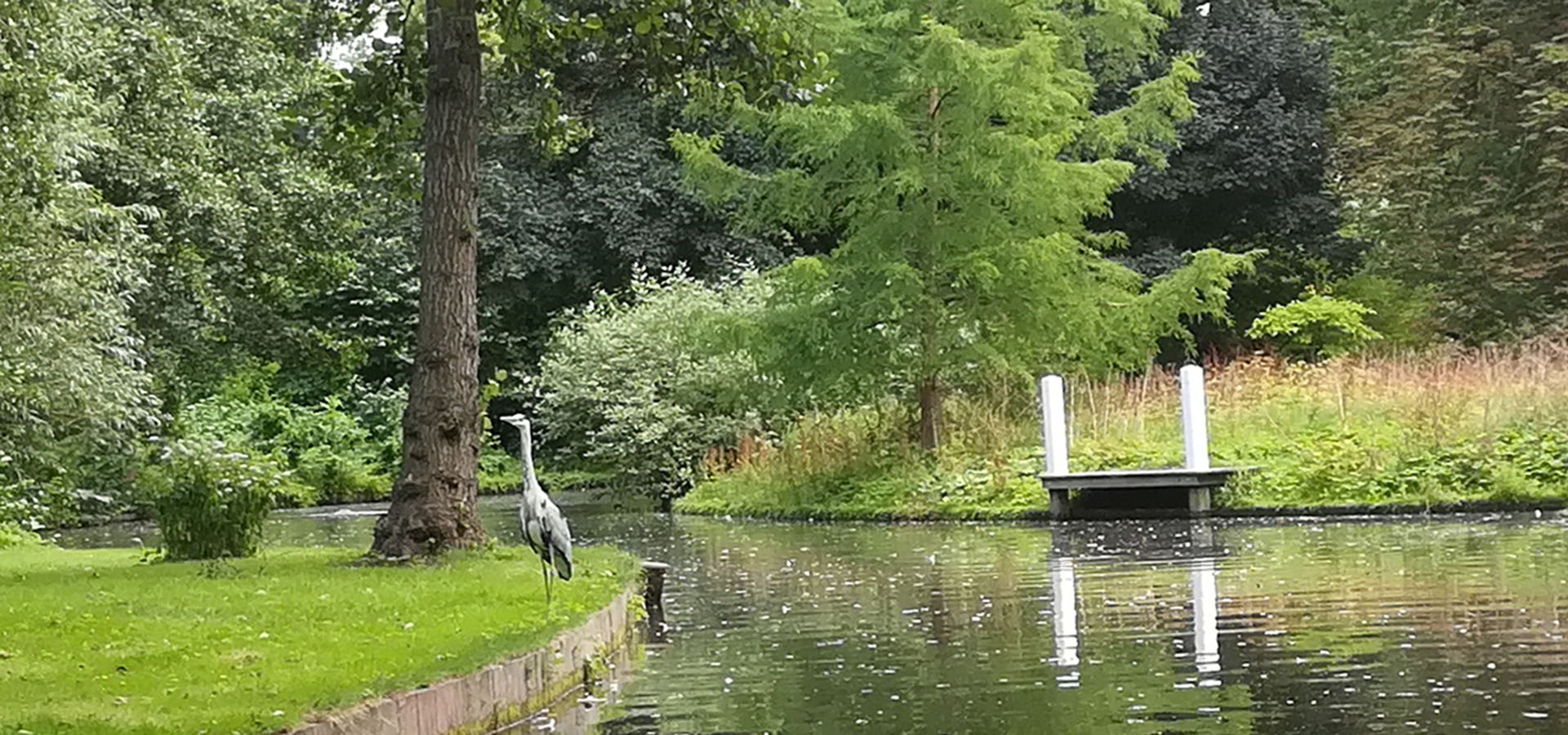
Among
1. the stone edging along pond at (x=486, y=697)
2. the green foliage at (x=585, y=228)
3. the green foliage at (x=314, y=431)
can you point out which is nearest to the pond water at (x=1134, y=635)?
the stone edging along pond at (x=486, y=697)

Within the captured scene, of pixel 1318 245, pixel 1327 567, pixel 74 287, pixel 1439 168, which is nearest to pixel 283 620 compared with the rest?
pixel 1327 567

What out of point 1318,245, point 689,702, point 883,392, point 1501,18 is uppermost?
point 1501,18

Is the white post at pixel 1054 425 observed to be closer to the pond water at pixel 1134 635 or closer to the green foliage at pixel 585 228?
the pond water at pixel 1134 635

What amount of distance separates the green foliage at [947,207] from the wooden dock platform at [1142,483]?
3.61 meters

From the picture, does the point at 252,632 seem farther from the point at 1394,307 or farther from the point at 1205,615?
the point at 1394,307

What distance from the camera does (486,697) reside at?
9602mm

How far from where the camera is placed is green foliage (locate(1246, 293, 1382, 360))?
38844 millimetres

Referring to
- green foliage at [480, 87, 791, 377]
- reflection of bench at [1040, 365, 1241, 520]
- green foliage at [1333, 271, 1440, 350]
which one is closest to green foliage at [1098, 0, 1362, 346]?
green foliage at [1333, 271, 1440, 350]

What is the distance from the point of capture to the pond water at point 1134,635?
9367 millimetres

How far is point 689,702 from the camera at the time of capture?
34.4 feet

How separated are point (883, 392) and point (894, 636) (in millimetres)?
16831

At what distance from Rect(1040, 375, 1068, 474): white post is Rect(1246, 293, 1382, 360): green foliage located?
48.3ft

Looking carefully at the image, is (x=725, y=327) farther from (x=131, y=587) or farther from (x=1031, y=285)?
(x=131, y=587)

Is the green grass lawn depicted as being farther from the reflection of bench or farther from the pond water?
the reflection of bench
